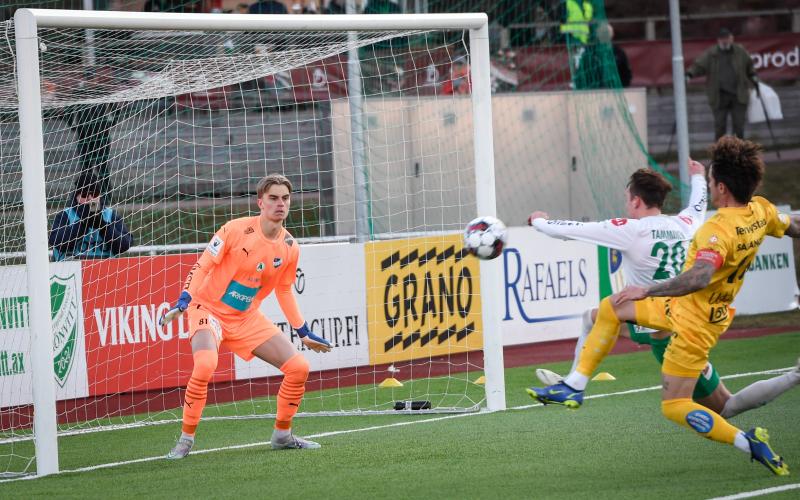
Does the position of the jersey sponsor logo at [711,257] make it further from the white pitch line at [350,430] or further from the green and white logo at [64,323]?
the green and white logo at [64,323]

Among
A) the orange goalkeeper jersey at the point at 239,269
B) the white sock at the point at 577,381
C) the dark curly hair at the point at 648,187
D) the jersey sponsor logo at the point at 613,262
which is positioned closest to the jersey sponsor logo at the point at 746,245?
the dark curly hair at the point at 648,187

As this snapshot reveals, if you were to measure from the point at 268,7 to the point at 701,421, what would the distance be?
12.7m

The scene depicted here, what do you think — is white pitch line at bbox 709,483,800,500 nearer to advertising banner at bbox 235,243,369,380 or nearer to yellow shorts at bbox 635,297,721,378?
yellow shorts at bbox 635,297,721,378

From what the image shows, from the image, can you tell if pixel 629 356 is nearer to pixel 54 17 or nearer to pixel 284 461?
pixel 284 461

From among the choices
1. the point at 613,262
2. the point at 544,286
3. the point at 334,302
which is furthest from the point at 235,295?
the point at 613,262

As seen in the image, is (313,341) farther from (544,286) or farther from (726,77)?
(726,77)

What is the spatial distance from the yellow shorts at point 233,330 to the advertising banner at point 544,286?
680 cm

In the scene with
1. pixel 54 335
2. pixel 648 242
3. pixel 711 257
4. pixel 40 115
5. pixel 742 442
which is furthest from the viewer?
pixel 54 335

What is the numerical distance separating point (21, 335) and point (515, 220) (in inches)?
389

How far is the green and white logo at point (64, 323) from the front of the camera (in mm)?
11656

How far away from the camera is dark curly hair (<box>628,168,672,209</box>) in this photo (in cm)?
815

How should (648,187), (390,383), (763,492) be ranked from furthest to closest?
(390,383), (648,187), (763,492)

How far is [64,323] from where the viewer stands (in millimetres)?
11719

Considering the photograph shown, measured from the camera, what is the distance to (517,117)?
760 inches
